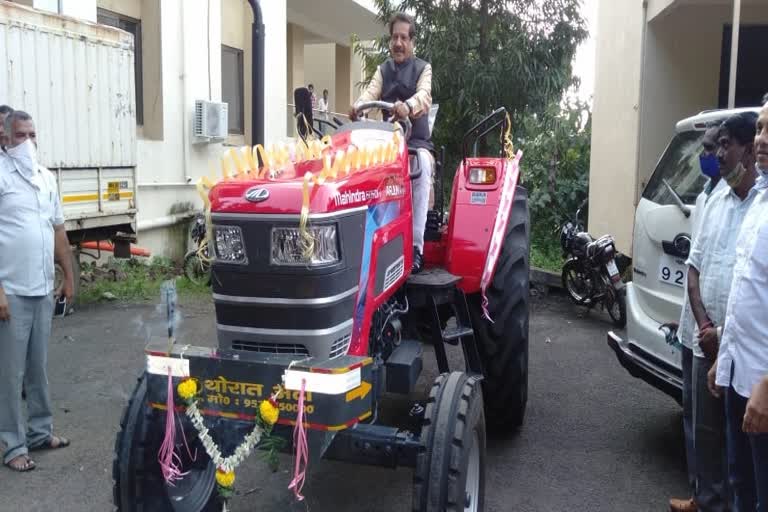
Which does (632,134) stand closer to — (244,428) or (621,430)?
(621,430)

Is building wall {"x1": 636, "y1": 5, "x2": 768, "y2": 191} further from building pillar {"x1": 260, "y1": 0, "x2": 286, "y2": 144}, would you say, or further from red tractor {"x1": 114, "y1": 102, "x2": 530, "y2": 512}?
red tractor {"x1": 114, "y1": 102, "x2": 530, "y2": 512}

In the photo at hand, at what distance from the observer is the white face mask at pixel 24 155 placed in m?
4.52

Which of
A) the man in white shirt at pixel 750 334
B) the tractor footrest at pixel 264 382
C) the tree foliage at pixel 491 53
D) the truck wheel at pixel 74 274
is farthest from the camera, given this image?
the tree foliage at pixel 491 53

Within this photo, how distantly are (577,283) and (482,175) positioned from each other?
470 cm

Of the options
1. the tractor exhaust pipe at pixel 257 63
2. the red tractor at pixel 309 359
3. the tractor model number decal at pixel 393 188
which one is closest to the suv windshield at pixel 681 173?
the tractor model number decal at pixel 393 188

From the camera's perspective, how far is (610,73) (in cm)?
1262

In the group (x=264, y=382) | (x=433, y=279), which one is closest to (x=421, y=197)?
(x=433, y=279)

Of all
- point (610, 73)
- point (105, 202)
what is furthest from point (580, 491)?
point (610, 73)

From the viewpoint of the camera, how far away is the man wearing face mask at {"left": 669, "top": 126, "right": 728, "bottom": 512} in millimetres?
3617

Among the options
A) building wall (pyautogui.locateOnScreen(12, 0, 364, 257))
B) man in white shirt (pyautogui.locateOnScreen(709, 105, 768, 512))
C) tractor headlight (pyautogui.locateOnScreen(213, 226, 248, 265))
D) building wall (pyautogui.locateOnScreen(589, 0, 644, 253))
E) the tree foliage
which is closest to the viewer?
man in white shirt (pyautogui.locateOnScreen(709, 105, 768, 512))

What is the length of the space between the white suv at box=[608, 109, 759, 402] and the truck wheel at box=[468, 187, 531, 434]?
2.31ft

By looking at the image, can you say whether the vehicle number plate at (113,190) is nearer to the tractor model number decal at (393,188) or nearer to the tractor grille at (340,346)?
the tractor model number decal at (393,188)

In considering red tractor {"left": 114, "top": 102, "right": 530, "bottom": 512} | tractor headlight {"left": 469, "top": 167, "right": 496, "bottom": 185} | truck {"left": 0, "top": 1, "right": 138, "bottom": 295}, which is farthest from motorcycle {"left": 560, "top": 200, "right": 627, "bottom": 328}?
truck {"left": 0, "top": 1, "right": 138, "bottom": 295}

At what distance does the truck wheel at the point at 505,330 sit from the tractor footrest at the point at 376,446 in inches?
66.6
